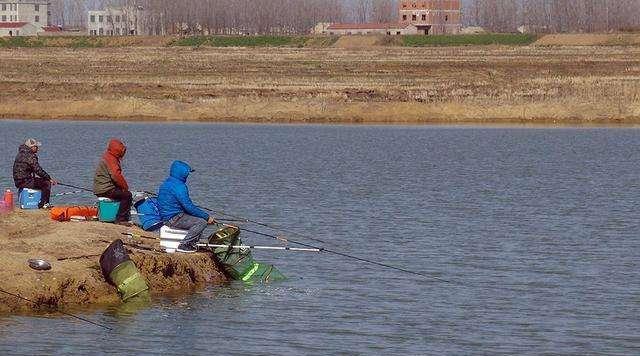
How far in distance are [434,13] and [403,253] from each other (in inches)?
6661

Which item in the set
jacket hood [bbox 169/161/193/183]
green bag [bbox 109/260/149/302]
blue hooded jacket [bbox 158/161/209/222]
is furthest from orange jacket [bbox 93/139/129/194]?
green bag [bbox 109/260/149/302]

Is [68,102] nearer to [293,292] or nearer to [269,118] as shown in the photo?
[269,118]

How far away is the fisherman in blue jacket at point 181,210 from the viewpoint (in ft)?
63.2

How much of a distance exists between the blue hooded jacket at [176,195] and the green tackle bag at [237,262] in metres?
0.39

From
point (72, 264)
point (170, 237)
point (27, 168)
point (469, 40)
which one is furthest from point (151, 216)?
point (469, 40)

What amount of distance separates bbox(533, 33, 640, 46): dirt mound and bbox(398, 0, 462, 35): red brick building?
6373cm

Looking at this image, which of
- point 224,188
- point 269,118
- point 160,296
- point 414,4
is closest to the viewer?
point 160,296

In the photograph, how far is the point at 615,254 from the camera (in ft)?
76.0

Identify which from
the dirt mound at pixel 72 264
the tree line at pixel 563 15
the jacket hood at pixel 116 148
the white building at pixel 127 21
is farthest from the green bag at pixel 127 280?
the white building at pixel 127 21

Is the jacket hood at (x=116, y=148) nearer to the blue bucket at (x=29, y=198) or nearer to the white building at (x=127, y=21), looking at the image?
the blue bucket at (x=29, y=198)

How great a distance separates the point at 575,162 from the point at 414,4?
152m

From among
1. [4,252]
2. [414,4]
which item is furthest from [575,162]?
[414,4]

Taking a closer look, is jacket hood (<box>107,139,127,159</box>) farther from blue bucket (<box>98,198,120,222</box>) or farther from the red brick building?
the red brick building

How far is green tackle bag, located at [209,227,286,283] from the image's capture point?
19.5 metres
